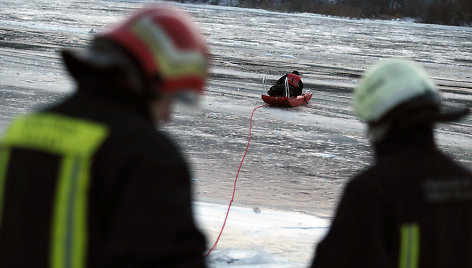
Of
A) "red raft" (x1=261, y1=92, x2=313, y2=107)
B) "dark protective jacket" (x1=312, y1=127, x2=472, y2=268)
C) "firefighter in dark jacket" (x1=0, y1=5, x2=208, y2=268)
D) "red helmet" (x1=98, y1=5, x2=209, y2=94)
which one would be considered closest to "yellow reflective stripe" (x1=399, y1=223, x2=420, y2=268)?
"dark protective jacket" (x1=312, y1=127, x2=472, y2=268)

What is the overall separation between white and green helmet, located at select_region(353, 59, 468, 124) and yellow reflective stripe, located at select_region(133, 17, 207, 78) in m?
0.69

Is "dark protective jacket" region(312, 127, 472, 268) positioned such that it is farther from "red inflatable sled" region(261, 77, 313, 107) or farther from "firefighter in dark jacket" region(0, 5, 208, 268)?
"red inflatable sled" region(261, 77, 313, 107)

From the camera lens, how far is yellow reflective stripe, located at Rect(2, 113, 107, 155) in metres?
1.52

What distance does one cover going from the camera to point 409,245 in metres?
1.92

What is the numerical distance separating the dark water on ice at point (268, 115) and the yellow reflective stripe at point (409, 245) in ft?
13.8

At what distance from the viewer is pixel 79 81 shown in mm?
1611

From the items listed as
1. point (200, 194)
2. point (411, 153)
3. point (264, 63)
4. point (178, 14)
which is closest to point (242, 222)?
point (200, 194)

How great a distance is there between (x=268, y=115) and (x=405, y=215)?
9663mm

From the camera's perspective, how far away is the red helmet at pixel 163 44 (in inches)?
61.2

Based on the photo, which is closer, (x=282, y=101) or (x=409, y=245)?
(x=409, y=245)

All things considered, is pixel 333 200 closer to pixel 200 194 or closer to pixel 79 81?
pixel 200 194

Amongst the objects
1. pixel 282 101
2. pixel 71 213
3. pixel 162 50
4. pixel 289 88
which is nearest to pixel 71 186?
pixel 71 213

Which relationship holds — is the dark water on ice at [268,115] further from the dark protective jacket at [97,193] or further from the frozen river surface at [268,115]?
the dark protective jacket at [97,193]

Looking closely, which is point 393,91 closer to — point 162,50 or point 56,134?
point 162,50
